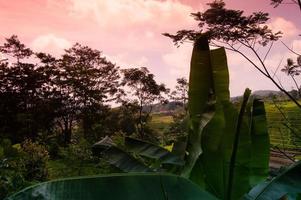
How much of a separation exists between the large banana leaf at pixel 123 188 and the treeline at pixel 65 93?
15408mm

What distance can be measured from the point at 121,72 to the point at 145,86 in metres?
1.38

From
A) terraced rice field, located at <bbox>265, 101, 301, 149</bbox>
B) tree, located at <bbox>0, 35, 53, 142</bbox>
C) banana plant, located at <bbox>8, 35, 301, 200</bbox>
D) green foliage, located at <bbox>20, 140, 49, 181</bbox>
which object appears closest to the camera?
banana plant, located at <bbox>8, 35, 301, 200</bbox>

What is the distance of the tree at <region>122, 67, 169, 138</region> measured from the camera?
1750cm

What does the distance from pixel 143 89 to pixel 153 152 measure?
16241mm

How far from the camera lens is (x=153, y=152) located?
177 cm

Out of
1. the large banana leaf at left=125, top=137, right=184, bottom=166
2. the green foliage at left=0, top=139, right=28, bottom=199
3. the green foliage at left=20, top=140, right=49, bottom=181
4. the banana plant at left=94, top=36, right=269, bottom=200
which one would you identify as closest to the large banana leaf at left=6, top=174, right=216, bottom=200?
the banana plant at left=94, top=36, right=269, bottom=200

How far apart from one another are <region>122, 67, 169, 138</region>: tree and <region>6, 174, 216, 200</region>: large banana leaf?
1625cm

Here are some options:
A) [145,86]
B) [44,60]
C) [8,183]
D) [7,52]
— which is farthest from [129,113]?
[8,183]

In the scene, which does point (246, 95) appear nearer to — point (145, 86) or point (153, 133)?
point (145, 86)

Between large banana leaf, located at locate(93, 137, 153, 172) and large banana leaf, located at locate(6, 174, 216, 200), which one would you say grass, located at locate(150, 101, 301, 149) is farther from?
large banana leaf, located at locate(6, 174, 216, 200)

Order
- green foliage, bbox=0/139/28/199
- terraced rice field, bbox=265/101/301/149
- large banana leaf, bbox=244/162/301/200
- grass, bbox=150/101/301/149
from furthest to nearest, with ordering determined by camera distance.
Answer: grass, bbox=150/101/301/149, terraced rice field, bbox=265/101/301/149, green foliage, bbox=0/139/28/199, large banana leaf, bbox=244/162/301/200

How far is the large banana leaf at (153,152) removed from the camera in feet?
5.63

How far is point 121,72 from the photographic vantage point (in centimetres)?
1784

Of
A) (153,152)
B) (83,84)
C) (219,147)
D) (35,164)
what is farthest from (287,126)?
(83,84)
